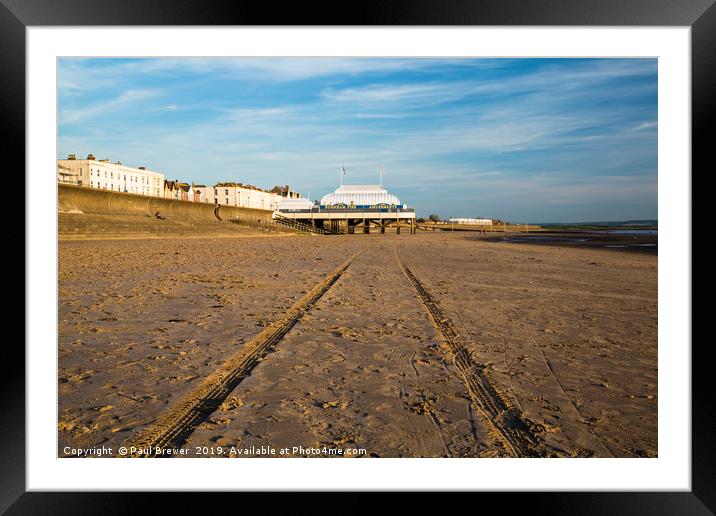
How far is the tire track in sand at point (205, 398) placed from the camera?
2.62m

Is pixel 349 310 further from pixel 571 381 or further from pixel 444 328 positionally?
pixel 571 381

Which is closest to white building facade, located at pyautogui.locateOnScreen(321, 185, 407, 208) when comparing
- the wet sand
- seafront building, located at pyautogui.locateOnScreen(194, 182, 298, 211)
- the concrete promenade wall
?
seafront building, located at pyautogui.locateOnScreen(194, 182, 298, 211)

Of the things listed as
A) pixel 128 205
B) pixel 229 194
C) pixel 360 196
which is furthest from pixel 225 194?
pixel 128 205

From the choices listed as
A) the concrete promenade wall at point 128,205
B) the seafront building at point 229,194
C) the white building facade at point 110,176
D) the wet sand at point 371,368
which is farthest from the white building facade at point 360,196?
the wet sand at point 371,368

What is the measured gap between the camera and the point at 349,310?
6523 millimetres

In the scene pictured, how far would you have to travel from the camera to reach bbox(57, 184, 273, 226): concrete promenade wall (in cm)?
2409

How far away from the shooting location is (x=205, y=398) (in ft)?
10.7

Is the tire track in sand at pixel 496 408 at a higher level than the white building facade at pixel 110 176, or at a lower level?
lower

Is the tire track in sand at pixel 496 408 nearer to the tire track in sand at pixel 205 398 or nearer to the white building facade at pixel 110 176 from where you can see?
the tire track in sand at pixel 205 398
